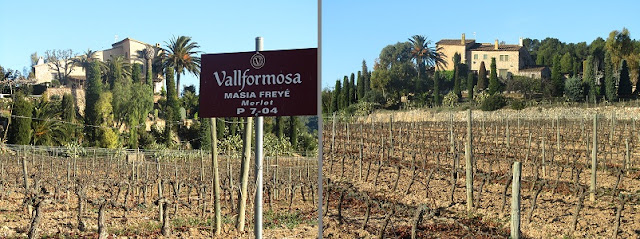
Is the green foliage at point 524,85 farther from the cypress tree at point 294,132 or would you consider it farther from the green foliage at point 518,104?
the cypress tree at point 294,132

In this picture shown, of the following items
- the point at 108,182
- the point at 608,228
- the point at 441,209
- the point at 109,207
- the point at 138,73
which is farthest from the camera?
the point at 138,73

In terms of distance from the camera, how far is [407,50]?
7.25 meters

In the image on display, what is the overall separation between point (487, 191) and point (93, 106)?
1643cm

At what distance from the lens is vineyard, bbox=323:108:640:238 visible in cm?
552

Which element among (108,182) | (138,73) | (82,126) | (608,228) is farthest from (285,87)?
(138,73)

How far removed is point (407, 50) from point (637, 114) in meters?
7.21

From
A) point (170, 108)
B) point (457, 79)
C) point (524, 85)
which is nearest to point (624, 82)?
point (524, 85)

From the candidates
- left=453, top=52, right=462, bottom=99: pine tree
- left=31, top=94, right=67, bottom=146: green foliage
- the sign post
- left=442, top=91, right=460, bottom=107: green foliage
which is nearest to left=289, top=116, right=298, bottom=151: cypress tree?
left=442, top=91, right=460, bottom=107: green foliage

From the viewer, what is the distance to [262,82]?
10.3ft

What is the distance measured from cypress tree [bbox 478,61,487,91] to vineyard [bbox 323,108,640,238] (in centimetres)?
86

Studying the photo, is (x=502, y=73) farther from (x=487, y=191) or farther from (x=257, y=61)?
(x=257, y=61)

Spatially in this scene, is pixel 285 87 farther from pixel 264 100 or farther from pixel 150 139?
pixel 150 139

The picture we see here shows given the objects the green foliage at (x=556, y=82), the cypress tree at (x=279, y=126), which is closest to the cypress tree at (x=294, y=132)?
the cypress tree at (x=279, y=126)

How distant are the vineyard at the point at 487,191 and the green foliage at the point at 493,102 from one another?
0.21 m
